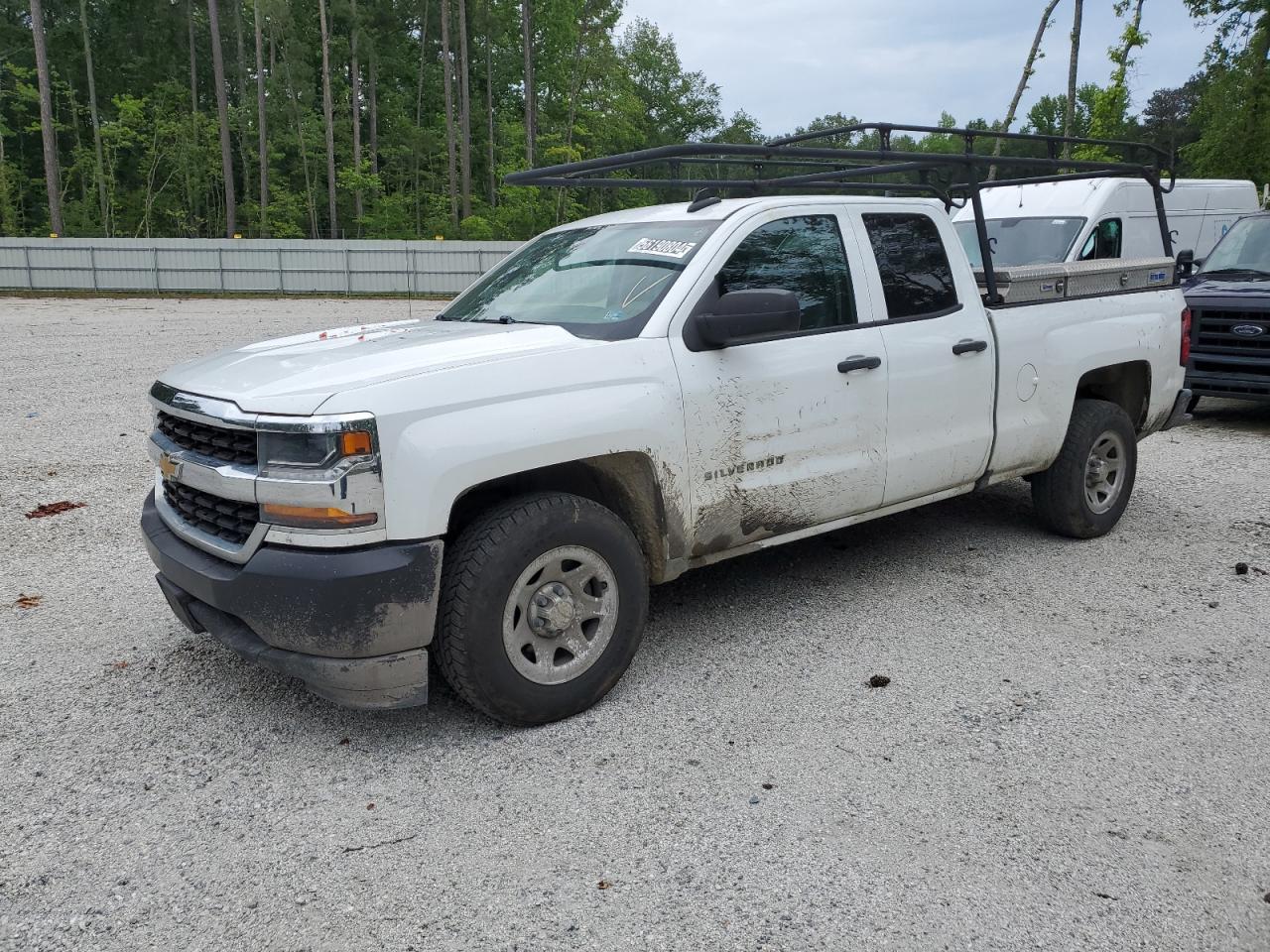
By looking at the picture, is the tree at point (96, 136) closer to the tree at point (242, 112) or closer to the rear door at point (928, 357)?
the tree at point (242, 112)

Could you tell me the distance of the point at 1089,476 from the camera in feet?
19.5

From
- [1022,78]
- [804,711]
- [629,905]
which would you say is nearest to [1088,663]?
[804,711]

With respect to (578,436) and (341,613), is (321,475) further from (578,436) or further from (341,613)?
(578,436)

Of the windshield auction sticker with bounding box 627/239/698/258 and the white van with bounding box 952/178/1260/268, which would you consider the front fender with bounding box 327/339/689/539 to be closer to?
the windshield auction sticker with bounding box 627/239/698/258

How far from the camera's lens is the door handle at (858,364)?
4.42 metres

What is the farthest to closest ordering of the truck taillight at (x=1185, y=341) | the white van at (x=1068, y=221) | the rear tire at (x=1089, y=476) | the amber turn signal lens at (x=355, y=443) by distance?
the white van at (x=1068, y=221) < the truck taillight at (x=1185, y=341) < the rear tire at (x=1089, y=476) < the amber turn signal lens at (x=355, y=443)

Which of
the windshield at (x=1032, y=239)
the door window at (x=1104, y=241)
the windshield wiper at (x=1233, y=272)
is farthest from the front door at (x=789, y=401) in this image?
the door window at (x=1104, y=241)

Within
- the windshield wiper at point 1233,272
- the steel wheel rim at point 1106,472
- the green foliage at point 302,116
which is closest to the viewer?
the steel wheel rim at point 1106,472

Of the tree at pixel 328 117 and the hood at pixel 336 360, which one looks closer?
the hood at pixel 336 360

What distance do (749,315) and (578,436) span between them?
83 centimetres

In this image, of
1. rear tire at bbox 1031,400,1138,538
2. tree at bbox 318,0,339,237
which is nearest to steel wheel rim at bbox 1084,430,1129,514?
rear tire at bbox 1031,400,1138,538

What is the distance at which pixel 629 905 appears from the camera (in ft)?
8.98

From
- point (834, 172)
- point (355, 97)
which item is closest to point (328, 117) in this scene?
point (355, 97)

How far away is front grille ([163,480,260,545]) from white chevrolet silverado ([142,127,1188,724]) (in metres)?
0.02
